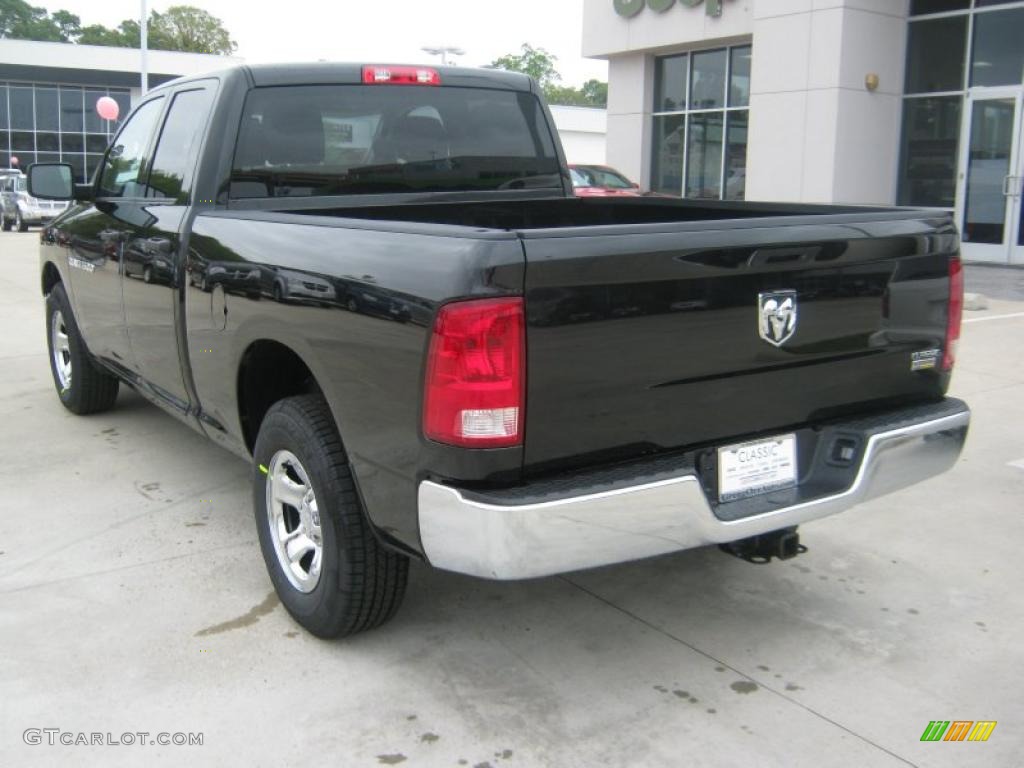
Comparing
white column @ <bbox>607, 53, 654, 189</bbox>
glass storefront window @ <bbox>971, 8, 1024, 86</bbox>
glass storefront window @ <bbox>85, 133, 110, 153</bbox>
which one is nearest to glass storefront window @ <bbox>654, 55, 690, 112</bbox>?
white column @ <bbox>607, 53, 654, 189</bbox>

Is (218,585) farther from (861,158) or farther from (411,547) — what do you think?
(861,158)

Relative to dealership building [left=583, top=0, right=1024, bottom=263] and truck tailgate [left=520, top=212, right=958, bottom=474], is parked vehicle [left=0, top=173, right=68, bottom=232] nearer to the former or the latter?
dealership building [left=583, top=0, right=1024, bottom=263]

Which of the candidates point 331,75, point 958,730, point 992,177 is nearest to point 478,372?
point 958,730

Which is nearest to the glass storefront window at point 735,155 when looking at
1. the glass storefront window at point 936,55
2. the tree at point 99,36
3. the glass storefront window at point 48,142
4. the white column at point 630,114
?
the white column at point 630,114

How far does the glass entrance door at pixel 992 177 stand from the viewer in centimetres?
1451

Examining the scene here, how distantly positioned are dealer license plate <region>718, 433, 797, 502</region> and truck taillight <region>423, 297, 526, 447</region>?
27.6 inches

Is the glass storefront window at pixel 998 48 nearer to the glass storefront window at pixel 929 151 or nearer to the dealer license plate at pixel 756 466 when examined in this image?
the glass storefront window at pixel 929 151

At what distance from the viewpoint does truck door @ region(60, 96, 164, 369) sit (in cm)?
474

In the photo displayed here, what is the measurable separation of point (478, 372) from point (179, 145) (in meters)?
2.56

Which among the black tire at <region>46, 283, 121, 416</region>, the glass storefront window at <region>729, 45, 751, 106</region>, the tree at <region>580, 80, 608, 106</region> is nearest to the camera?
the black tire at <region>46, 283, 121, 416</region>

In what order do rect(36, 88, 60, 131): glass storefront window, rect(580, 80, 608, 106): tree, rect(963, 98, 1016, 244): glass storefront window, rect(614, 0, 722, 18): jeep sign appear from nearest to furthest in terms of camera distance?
rect(963, 98, 1016, 244): glass storefront window
rect(614, 0, 722, 18): jeep sign
rect(36, 88, 60, 131): glass storefront window
rect(580, 80, 608, 106): tree

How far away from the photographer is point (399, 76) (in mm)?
4434

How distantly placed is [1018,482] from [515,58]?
93.6m

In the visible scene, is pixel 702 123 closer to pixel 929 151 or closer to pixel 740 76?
pixel 740 76
